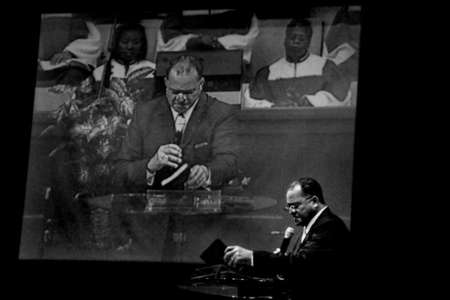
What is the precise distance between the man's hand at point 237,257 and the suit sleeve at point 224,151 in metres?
1.20

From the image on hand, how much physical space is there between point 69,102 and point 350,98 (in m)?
1.65

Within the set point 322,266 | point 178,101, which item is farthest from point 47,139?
point 322,266

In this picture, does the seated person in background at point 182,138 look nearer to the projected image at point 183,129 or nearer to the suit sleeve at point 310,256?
the projected image at point 183,129

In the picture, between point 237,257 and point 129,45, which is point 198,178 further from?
point 237,257

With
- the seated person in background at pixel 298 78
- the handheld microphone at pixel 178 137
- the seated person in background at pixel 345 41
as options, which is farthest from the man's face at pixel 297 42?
the handheld microphone at pixel 178 137

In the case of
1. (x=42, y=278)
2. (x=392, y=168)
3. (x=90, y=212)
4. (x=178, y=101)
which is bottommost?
(x=42, y=278)

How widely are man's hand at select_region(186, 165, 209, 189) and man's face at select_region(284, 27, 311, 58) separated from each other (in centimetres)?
82

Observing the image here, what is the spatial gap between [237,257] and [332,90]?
152 centimetres

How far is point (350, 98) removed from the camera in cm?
481

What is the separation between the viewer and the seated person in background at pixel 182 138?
492cm

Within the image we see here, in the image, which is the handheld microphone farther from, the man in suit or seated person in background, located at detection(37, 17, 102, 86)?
the man in suit

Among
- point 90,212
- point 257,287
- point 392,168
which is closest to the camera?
point 257,287

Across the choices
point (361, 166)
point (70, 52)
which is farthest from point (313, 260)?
point (70, 52)

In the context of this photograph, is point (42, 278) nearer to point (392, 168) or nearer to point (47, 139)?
point (47, 139)
